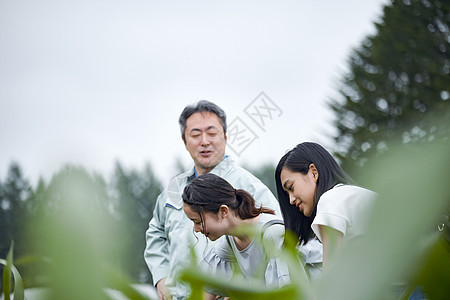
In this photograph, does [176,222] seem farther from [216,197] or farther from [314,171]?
[314,171]

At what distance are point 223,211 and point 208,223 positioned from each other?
2.5 inches

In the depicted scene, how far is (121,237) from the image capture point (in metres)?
0.15

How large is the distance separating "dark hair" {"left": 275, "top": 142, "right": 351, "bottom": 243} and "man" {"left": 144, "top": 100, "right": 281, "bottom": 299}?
0.20 meters

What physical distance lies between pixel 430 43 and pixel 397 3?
5.33ft

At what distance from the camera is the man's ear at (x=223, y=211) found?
6.48ft

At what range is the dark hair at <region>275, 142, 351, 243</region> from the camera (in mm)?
1746

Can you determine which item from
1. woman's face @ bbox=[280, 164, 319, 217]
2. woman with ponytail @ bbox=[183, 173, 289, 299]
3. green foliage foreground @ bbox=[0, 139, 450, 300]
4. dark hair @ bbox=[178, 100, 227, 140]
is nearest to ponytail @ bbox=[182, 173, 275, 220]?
woman with ponytail @ bbox=[183, 173, 289, 299]

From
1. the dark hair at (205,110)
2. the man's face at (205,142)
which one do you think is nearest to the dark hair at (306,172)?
the man's face at (205,142)

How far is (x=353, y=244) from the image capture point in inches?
3.9

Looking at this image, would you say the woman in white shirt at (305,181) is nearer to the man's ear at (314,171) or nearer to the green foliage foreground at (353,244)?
the man's ear at (314,171)

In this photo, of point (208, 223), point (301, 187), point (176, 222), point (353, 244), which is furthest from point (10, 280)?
point (176, 222)

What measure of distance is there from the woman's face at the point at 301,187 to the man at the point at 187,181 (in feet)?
1.12

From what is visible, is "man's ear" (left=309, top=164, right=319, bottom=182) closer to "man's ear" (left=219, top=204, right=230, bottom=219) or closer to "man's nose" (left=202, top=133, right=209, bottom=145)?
"man's ear" (left=219, top=204, right=230, bottom=219)

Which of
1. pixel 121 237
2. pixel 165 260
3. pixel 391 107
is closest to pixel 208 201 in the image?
pixel 165 260
